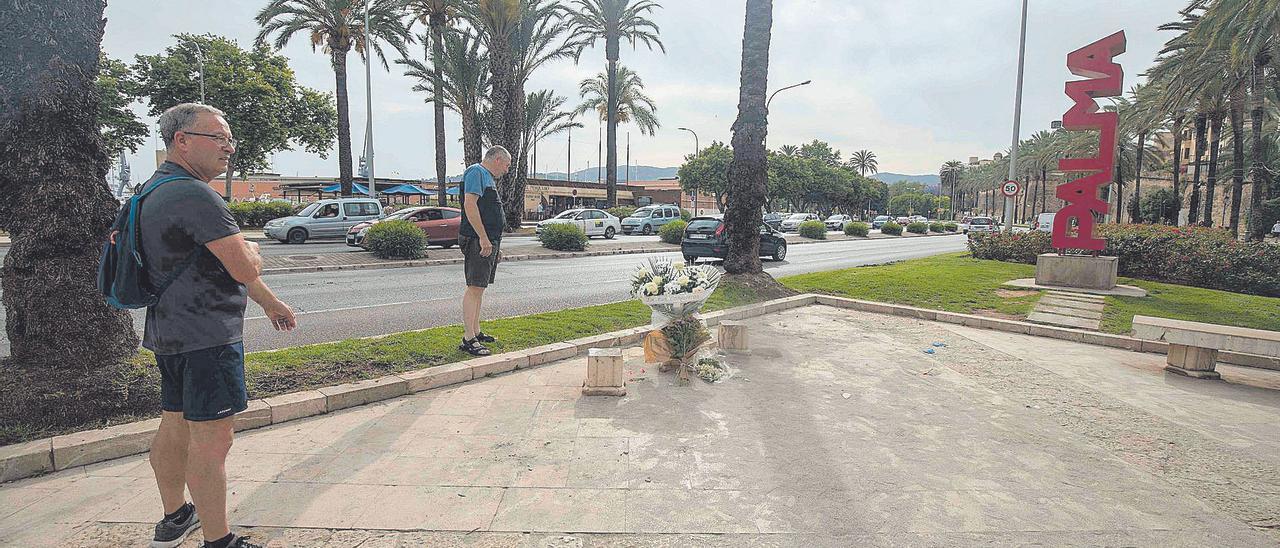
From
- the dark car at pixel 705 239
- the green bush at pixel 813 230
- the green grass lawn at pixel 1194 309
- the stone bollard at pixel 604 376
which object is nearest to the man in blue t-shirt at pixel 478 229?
the stone bollard at pixel 604 376

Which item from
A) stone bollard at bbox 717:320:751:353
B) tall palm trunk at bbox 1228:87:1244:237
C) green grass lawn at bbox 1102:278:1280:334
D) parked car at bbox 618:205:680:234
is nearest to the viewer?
stone bollard at bbox 717:320:751:353

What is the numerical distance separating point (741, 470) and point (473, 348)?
297 centimetres

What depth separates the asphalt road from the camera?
7.52 metres

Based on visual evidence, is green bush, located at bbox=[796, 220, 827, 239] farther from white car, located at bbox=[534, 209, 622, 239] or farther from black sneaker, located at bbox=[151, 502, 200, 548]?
black sneaker, located at bbox=[151, 502, 200, 548]

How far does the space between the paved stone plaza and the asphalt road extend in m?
3.18

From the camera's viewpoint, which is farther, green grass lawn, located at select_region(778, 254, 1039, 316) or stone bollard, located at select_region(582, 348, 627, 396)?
green grass lawn, located at select_region(778, 254, 1039, 316)

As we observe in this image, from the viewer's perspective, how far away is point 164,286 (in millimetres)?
2480

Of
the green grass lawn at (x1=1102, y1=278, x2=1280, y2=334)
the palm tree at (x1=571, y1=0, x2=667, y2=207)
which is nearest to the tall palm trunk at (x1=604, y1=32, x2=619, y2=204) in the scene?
the palm tree at (x1=571, y1=0, x2=667, y2=207)

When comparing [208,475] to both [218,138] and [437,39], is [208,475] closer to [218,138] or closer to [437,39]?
[218,138]

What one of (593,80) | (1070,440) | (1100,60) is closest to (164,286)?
(1070,440)

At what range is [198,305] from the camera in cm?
249

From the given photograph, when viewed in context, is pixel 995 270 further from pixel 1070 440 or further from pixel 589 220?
pixel 589 220

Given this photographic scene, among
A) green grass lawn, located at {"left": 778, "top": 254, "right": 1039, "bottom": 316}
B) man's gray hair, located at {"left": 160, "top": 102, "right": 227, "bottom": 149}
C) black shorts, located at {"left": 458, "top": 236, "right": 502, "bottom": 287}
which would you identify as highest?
man's gray hair, located at {"left": 160, "top": 102, "right": 227, "bottom": 149}

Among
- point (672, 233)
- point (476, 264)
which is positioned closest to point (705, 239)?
point (672, 233)
